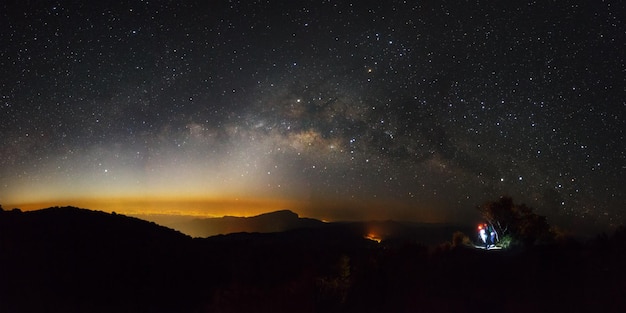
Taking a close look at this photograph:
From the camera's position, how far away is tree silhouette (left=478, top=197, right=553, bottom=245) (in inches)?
1401

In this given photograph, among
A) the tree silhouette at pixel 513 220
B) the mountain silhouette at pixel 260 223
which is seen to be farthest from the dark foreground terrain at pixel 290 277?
the mountain silhouette at pixel 260 223

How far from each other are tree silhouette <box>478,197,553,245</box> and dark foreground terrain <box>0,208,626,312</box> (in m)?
9.20

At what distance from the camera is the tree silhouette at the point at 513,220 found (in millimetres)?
35594

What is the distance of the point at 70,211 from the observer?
40469 mm

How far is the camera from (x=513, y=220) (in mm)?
A: 37438

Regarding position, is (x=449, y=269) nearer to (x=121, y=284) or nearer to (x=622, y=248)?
(x=622, y=248)

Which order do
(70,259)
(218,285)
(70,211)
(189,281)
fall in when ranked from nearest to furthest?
1. (218,285)
2. (189,281)
3. (70,259)
4. (70,211)

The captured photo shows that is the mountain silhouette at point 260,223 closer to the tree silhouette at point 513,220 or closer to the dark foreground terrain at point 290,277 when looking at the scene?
the tree silhouette at point 513,220

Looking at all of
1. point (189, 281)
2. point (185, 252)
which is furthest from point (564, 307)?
point (185, 252)

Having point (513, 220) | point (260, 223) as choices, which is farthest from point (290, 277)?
point (260, 223)

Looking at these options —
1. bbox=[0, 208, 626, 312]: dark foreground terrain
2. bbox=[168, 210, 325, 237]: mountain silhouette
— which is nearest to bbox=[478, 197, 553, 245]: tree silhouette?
bbox=[0, 208, 626, 312]: dark foreground terrain

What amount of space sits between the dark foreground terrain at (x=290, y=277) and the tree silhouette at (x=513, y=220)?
362 inches

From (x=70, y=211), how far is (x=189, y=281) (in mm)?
18947

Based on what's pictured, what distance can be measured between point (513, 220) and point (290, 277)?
843 inches
